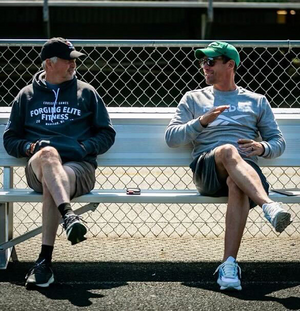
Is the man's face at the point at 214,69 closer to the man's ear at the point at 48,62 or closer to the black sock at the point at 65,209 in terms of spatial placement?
the man's ear at the point at 48,62

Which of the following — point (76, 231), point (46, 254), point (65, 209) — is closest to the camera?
point (76, 231)

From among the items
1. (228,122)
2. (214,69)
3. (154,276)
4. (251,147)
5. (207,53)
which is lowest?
(154,276)

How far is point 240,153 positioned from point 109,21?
11831 millimetres

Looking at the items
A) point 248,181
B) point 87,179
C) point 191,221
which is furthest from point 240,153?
point 191,221

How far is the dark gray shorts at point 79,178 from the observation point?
17.0ft

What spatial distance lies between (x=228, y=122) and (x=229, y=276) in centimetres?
101

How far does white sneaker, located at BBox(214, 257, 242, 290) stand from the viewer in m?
4.89

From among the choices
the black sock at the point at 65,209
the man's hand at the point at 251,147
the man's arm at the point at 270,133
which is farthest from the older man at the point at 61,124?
the man's arm at the point at 270,133

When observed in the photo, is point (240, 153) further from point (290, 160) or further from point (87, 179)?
point (87, 179)

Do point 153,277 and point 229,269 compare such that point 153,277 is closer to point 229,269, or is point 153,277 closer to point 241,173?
point 229,269

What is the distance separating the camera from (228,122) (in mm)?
5422

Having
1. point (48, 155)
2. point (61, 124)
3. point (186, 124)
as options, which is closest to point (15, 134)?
point (61, 124)

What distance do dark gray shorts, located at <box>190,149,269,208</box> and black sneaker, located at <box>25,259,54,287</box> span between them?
103 centimetres

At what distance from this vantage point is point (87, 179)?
17.3 feet
